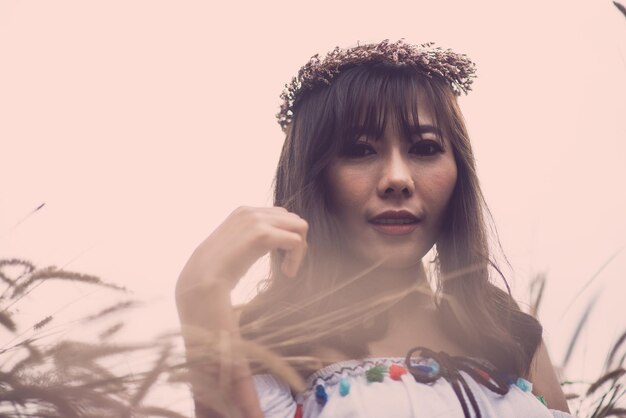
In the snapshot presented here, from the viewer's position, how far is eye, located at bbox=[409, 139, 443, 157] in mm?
1659

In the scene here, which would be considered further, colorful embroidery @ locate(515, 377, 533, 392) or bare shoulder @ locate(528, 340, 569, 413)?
bare shoulder @ locate(528, 340, 569, 413)

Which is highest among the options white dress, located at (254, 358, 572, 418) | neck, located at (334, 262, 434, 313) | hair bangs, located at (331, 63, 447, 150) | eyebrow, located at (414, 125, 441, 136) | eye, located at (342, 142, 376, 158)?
hair bangs, located at (331, 63, 447, 150)

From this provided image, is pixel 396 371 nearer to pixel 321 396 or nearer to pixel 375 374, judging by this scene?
pixel 375 374

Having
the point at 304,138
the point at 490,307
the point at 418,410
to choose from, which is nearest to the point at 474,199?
the point at 490,307

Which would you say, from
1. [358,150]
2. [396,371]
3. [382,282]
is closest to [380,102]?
[358,150]

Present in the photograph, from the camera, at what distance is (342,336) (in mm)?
1684

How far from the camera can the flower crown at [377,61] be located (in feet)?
6.08

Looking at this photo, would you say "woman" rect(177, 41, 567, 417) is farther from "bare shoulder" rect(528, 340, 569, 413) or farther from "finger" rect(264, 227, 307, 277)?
"finger" rect(264, 227, 307, 277)

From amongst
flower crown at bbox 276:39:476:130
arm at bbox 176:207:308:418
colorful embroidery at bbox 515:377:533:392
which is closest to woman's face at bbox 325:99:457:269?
flower crown at bbox 276:39:476:130

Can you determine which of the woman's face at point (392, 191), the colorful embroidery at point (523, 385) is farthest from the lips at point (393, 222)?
the colorful embroidery at point (523, 385)

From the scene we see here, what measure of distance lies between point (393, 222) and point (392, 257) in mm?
108

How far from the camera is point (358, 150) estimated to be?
1646 mm

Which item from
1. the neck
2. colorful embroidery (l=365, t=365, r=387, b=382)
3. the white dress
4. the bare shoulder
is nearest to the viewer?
the white dress

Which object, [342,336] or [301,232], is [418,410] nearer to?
[342,336]
